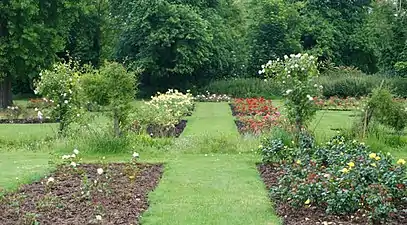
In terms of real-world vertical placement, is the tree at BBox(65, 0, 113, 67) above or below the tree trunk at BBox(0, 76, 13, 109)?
above

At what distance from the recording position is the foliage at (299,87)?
453 inches

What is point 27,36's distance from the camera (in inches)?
874

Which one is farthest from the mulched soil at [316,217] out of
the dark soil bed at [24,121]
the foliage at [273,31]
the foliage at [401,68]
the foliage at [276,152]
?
the foliage at [273,31]

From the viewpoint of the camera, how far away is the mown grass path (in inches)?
249

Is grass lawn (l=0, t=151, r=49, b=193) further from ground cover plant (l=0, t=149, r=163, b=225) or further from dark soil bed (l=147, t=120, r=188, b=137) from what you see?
dark soil bed (l=147, t=120, r=188, b=137)

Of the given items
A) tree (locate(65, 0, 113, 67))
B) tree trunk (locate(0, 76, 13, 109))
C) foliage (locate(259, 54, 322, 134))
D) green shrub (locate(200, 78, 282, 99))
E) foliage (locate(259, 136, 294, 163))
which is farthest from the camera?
tree (locate(65, 0, 113, 67))

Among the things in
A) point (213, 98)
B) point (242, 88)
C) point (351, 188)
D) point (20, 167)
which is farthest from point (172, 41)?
point (351, 188)

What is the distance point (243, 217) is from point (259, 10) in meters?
30.6

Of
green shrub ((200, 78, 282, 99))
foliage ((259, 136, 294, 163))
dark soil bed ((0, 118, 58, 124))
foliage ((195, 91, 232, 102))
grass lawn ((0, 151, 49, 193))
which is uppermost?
foliage ((259, 136, 294, 163))

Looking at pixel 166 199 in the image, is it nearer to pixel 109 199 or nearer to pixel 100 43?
pixel 109 199

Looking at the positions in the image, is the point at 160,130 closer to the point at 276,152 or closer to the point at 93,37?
the point at 276,152

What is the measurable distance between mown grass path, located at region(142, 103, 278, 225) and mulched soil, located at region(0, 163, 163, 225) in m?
0.26

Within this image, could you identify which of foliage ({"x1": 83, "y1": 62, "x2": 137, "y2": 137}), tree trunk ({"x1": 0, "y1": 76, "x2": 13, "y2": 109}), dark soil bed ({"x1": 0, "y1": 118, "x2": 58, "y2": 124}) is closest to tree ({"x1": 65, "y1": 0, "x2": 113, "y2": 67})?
tree trunk ({"x1": 0, "y1": 76, "x2": 13, "y2": 109})

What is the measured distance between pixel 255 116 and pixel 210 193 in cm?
1032
